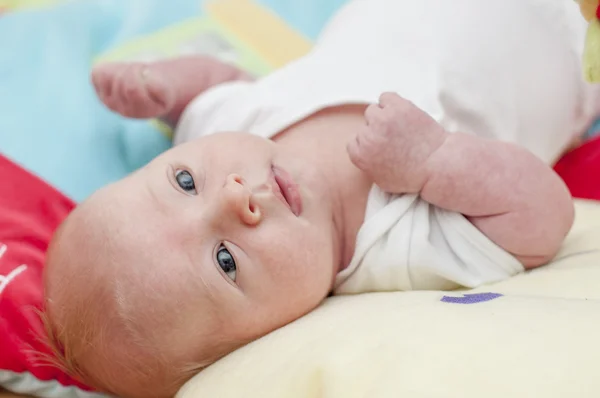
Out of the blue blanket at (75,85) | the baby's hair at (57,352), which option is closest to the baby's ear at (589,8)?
the baby's hair at (57,352)

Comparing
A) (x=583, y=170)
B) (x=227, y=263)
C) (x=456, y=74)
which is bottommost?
(x=583, y=170)

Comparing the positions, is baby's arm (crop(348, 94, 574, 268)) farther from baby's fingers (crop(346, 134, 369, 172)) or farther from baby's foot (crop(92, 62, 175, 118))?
baby's foot (crop(92, 62, 175, 118))

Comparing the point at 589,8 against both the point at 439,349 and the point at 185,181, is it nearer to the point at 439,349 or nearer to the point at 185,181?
the point at 439,349

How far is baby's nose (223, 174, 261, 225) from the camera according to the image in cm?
85

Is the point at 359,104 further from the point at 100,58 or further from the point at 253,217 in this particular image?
the point at 100,58

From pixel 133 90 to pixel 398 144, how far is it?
1.70 ft

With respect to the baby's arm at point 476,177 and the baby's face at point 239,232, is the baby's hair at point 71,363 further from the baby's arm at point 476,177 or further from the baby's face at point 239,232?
the baby's arm at point 476,177

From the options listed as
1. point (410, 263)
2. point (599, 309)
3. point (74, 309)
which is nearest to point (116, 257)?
point (74, 309)

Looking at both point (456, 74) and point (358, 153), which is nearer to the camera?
point (358, 153)

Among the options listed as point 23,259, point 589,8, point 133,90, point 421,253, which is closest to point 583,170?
point 421,253

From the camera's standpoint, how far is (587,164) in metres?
1.20

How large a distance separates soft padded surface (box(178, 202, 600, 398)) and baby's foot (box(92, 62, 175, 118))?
55 centimetres

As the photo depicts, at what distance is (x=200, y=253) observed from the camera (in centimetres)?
86

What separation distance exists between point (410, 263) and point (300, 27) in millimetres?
841
